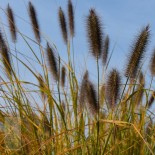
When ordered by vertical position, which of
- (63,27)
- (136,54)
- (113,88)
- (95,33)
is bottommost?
(113,88)

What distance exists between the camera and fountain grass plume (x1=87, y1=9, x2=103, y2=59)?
252 cm

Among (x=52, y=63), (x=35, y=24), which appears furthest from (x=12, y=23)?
(x=52, y=63)

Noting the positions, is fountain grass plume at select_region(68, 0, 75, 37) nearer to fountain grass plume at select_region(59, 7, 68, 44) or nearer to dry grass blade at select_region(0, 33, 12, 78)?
fountain grass plume at select_region(59, 7, 68, 44)

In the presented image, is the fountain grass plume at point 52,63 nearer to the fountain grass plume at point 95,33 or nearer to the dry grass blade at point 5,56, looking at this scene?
the dry grass blade at point 5,56

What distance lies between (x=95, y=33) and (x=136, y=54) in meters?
0.30

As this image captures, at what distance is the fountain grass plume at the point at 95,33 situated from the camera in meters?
2.52

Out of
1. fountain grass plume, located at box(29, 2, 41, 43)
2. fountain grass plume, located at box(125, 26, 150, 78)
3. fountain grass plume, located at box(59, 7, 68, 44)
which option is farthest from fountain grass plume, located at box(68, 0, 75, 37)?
fountain grass plume, located at box(125, 26, 150, 78)

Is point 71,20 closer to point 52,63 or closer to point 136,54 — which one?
point 52,63

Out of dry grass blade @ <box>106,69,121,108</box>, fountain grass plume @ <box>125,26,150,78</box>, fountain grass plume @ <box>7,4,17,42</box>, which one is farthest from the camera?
fountain grass plume @ <box>7,4,17,42</box>

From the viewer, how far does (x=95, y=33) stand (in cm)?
253

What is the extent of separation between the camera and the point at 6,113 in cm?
277

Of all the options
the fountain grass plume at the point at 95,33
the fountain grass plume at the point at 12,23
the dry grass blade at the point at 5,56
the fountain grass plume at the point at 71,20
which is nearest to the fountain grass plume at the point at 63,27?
the fountain grass plume at the point at 71,20

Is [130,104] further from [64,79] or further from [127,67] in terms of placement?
[64,79]

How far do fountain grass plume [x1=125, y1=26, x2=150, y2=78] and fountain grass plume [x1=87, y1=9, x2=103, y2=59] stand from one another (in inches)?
8.4
